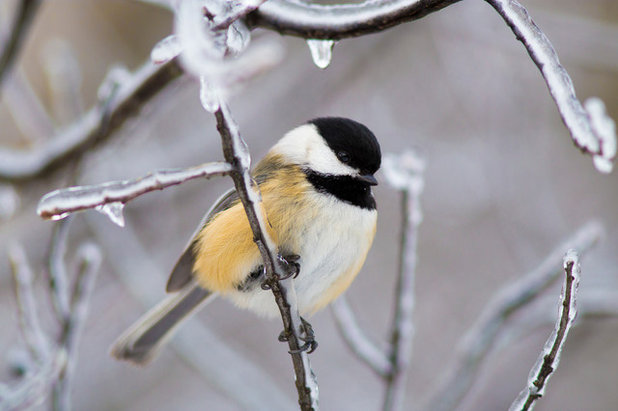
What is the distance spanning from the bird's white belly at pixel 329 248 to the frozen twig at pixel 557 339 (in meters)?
0.69

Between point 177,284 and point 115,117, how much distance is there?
62 centimetres

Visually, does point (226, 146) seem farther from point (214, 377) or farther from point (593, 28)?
point (593, 28)

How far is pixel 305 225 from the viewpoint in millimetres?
1654

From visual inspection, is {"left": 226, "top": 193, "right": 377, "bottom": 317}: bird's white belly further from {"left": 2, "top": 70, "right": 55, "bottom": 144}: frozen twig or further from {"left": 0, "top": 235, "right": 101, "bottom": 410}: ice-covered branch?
{"left": 2, "top": 70, "right": 55, "bottom": 144}: frozen twig

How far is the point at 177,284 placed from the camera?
6.34 ft

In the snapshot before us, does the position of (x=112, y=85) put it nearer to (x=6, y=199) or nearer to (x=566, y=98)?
(x=6, y=199)

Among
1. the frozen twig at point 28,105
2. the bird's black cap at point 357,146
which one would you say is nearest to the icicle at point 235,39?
the bird's black cap at point 357,146

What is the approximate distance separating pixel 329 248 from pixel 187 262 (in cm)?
47

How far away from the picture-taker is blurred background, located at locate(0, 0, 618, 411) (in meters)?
2.94

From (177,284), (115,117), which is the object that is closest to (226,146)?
(115,117)

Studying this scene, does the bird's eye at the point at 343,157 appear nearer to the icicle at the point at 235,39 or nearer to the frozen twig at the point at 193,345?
the icicle at the point at 235,39

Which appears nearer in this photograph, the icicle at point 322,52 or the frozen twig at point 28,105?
the icicle at point 322,52

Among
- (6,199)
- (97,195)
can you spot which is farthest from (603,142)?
(6,199)

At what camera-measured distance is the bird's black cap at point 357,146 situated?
1765 mm
